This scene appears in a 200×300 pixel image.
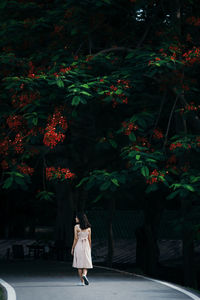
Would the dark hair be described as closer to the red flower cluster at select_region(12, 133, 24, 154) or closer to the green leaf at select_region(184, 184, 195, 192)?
the green leaf at select_region(184, 184, 195, 192)

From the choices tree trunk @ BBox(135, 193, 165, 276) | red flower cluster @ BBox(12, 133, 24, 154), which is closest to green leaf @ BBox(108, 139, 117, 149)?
red flower cluster @ BBox(12, 133, 24, 154)

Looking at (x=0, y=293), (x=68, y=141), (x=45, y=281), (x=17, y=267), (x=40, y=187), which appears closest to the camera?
(x=0, y=293)

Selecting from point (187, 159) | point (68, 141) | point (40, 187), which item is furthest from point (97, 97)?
point (40, 187)

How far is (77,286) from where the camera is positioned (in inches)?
583

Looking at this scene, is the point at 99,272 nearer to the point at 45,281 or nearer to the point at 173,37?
the point at 45,281

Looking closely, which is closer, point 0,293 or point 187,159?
point 0,293

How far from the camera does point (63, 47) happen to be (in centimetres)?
1895

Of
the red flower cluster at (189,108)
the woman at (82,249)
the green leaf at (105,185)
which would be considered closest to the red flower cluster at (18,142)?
the green leaf at (105,185)

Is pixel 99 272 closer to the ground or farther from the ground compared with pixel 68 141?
closer to the ground

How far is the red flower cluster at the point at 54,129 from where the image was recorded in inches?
646

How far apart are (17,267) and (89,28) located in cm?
785

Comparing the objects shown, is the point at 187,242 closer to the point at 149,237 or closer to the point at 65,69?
the point at 65,69

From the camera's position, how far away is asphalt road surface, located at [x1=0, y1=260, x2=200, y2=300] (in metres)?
13.0

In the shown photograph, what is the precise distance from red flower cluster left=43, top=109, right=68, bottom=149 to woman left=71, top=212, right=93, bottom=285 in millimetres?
2226
